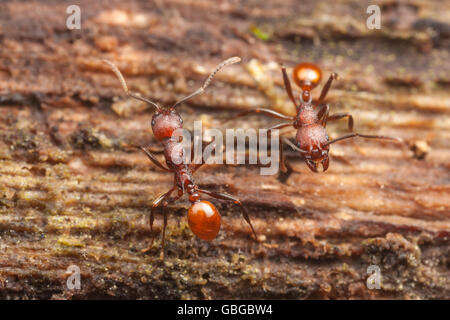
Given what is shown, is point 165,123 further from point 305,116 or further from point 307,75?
point 307,75

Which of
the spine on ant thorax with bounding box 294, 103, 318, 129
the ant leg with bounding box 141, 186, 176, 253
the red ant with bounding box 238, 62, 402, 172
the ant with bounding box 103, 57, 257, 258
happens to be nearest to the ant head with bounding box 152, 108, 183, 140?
the ant with bounding box 103, 57, 257, 258

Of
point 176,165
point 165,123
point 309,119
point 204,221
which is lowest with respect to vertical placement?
point 204,221

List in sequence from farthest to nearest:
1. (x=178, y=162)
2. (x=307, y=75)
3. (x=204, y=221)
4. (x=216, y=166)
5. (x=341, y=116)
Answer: (x=307, y=75)
(x=341, y=116)
(x=216, y=166)
(x=178, y=162)
(x=204, y=221)

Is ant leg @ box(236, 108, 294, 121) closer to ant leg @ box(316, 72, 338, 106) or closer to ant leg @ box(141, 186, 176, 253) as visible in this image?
ant leg @ box(316, 72, 338, 106)

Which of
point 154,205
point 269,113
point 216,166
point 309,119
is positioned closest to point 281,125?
point 269,113

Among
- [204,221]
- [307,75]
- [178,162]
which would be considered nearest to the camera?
[204,221]

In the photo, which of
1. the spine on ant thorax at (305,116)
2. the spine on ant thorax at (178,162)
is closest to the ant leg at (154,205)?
the spine on ant thorax at (178,162)
